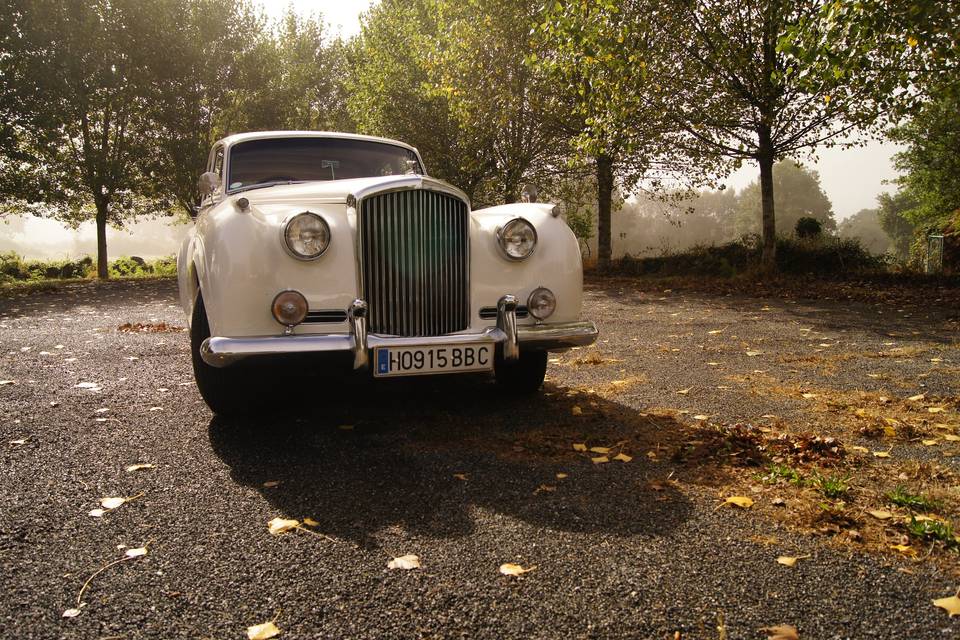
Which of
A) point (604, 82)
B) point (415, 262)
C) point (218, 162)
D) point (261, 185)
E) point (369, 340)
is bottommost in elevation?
point (369, 340)

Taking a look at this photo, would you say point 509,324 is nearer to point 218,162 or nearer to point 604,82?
point 218,162

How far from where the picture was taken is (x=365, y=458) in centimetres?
329

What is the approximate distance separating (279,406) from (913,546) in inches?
137

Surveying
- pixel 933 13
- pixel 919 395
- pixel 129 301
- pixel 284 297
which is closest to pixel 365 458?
pixel 284 297

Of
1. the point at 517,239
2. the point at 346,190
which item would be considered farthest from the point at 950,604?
the point at 346,190

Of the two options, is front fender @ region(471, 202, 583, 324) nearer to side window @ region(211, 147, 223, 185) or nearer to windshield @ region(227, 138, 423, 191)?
windshield @ region(227, 138, 423, 191)

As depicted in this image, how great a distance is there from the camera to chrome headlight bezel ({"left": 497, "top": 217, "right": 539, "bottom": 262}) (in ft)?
12.8

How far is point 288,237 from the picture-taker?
3.36 m

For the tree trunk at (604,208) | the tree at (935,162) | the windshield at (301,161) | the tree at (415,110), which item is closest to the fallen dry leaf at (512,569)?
the windshield at (301,161)

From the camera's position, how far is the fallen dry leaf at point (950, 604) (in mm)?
1855

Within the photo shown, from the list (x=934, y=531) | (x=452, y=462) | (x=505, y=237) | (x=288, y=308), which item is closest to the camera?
(x=934, y=531)

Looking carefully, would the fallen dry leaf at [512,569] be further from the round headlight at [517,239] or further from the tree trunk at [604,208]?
the tree trunk at [604,208]

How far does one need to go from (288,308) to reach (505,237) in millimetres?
1346

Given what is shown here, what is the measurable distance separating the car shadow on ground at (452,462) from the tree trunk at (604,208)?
13.4 m
